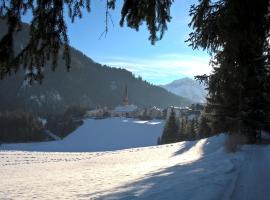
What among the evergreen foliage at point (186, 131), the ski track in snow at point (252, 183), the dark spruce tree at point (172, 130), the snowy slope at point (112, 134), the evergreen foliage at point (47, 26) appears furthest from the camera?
the snowy slope at point (112, 134)

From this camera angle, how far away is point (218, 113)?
102 feet

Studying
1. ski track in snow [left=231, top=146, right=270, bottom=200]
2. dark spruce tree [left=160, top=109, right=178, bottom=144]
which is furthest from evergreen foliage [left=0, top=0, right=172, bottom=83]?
dark spruce tree [left=160, top=109, right=178, bottom=144]

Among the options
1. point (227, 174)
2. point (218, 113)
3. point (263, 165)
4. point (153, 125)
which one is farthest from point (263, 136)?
point (153, 125)

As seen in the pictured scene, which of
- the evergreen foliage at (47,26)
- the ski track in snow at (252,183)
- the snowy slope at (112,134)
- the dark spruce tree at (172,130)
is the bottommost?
the snowy slope at (112,134)

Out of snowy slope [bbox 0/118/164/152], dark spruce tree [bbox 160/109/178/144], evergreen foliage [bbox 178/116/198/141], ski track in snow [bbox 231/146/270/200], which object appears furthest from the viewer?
snowy slope [bbox 0/118/164/152]

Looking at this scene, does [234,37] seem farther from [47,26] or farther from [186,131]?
[186,131]

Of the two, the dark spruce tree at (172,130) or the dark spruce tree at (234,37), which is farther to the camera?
the dark spruce tree at (172,130)

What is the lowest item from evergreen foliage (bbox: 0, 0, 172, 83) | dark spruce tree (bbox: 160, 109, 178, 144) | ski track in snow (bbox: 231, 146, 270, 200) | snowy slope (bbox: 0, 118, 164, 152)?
snowy slope (bbox: 0, 118, 164, 152)

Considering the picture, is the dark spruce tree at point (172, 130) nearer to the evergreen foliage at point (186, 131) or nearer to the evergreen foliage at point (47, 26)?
the evergreen foliage at point (186, 131)

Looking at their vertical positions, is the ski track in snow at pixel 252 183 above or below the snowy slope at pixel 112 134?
above

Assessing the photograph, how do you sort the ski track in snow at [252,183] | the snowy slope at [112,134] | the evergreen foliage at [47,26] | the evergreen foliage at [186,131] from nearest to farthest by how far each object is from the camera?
the evergreen foliage at [47,26]
the ski track in snow at [252,183]
the evergreen foliage at [186,131]
the snowy slope at [112,134]

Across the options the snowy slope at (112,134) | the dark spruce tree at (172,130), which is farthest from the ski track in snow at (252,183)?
the snowy slope at (112,134)

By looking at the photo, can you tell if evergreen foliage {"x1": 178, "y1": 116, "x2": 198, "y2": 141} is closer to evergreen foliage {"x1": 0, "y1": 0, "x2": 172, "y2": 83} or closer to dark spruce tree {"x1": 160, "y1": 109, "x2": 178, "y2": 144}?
dark spruce tree {"x1": 160, "y1": 109, "x2": 178, "y2": 144}

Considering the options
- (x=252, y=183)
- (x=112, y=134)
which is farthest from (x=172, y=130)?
(x=252, y=183)
